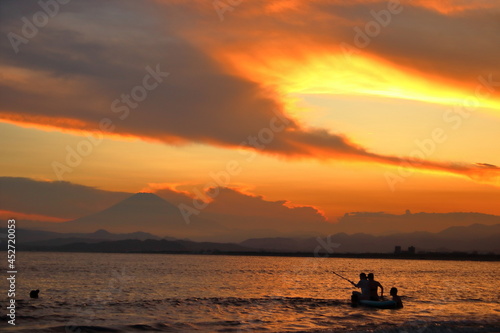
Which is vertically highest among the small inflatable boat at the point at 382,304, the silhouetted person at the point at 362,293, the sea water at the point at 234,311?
the silhouetted person at the point at 362,293

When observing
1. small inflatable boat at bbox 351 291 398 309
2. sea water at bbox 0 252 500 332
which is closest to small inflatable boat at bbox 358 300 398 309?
small inflatable boat at bbox 351 291 398 309

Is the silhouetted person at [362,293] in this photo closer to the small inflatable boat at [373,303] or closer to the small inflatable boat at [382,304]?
the small inflatable boat at [373,303]

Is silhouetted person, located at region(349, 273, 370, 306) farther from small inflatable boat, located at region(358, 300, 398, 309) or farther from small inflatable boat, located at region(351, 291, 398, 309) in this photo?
small inflatable boat, located at region(358, 300, 398, 309)

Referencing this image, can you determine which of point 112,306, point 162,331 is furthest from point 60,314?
point 162,331

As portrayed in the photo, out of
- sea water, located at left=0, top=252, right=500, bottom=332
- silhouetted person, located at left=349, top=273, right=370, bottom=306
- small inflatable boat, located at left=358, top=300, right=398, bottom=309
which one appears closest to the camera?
sea water, located at left=0, top=252, right=500, bottom=332

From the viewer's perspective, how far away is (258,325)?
29438 mm

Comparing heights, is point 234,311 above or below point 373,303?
below

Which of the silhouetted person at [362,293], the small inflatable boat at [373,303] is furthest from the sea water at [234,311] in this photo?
the silhouetted person at [362,293]

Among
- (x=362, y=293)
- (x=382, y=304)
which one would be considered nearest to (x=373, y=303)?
(x=382, y=304)

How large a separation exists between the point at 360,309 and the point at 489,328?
31.0 ft

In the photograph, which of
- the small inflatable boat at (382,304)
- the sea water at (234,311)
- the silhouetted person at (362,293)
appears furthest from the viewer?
the silhouetted person at (362,293)

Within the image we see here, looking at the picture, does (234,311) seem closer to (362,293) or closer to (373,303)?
(362,293)

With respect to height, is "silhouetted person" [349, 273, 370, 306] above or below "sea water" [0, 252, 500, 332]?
above

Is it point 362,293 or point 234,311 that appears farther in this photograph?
point 362,293
